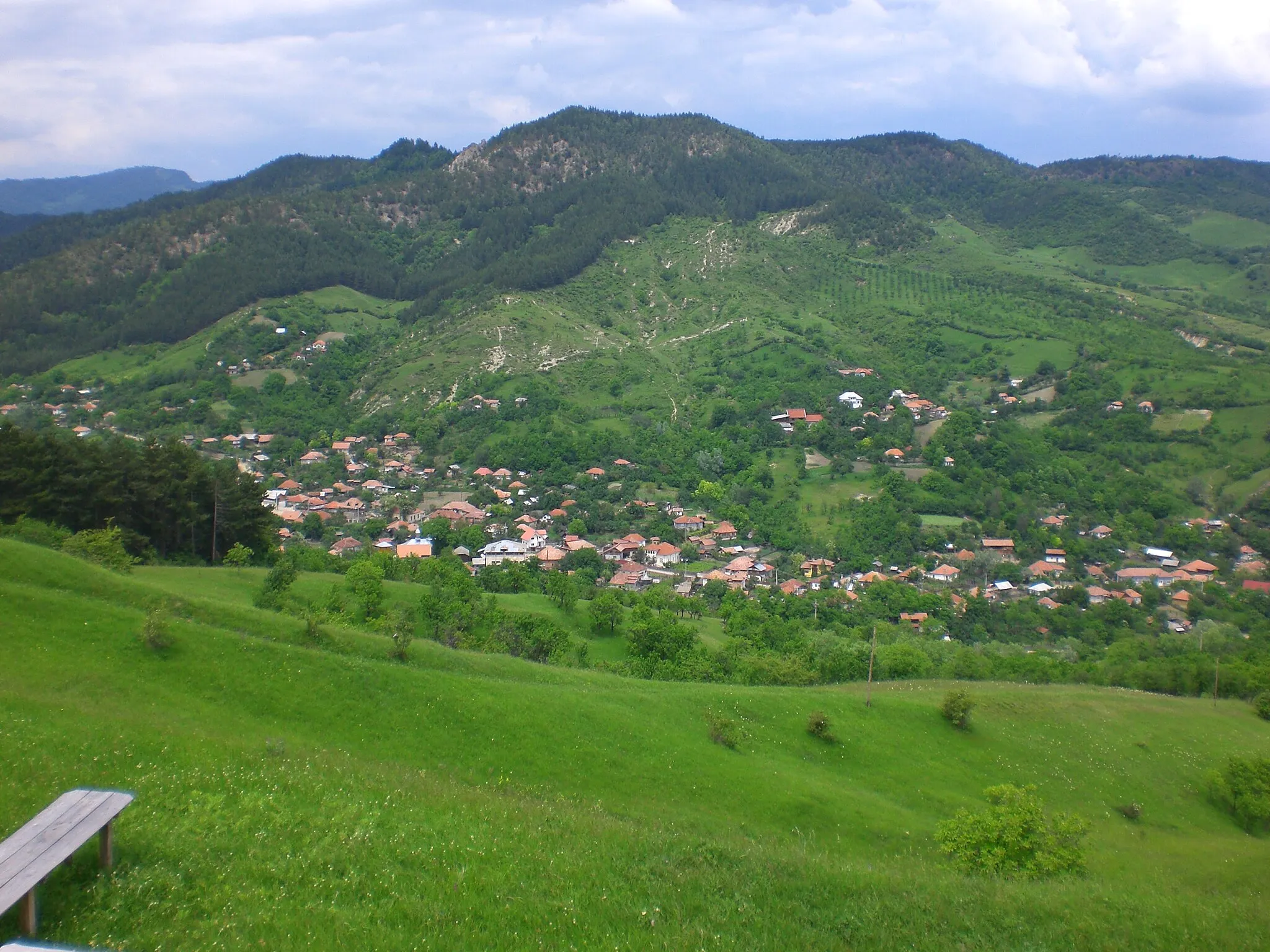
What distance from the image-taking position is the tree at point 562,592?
41.5 m

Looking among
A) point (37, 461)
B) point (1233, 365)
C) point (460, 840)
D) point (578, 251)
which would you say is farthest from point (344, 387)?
point (1233, 365)

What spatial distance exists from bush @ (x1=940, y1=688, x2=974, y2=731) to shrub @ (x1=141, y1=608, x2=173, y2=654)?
24471 mm

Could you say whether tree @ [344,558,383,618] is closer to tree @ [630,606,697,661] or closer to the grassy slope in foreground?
the grassy slope in foreground

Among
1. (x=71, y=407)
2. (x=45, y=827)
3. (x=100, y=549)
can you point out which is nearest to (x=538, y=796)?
(x=45, y=827)

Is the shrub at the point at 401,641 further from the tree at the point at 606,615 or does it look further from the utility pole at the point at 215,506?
the utility pole at the point at 215,506

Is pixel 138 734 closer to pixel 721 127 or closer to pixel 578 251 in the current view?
pixel 578 251

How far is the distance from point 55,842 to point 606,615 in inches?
1283

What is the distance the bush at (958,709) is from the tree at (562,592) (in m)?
20.6

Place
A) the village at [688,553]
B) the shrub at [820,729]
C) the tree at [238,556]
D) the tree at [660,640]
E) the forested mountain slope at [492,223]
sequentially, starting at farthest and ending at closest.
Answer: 1. the forested mountain slope at [492,223]
2. the village at [688,553]
3. the tree at [660,640]
4. the tree at [238,556]
5. the shrub at [820,729]

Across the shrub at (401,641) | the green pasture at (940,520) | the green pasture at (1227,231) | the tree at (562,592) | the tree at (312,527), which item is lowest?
the green pasture at (940,520)

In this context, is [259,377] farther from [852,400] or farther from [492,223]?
[852,400]

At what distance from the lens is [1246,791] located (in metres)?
24.7

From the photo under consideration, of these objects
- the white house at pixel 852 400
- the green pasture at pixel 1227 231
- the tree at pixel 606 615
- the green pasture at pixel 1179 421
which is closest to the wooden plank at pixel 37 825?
the tree at pixel 606 615

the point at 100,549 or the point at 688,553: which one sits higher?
the point at 100,549
